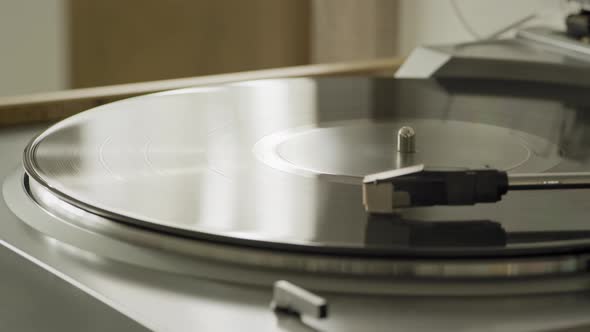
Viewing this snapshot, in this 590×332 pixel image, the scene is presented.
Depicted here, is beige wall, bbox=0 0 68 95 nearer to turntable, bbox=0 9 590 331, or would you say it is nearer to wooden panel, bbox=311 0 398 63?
wooden panel, bbox=311 0 398 63

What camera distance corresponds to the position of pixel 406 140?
0.66m

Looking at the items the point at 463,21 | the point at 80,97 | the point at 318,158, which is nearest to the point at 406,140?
the point at 318,158

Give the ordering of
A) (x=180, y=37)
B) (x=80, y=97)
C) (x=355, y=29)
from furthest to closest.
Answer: (x=180, y=37), (x=355, y=29), (x=80, y=97)

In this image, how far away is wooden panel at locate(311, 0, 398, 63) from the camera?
73.3 inches

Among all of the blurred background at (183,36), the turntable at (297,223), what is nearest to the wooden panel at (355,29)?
the blurred background at (183,36)

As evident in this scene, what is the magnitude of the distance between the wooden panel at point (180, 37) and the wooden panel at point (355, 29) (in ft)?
0.44

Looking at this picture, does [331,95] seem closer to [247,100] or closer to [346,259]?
[247,100]

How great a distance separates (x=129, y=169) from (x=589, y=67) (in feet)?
1.58

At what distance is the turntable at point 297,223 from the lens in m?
0.44

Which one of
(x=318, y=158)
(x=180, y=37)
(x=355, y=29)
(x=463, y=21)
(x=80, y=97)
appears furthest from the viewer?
(x=180, y=37)

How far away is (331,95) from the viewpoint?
0.87 meters

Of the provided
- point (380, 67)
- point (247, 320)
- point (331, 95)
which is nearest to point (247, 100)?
point (331, 95)

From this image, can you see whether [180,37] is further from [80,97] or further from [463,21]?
[80,97]

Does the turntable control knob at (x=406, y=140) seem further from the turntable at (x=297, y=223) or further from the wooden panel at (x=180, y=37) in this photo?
the wooden panel at (x=180, y=37)
